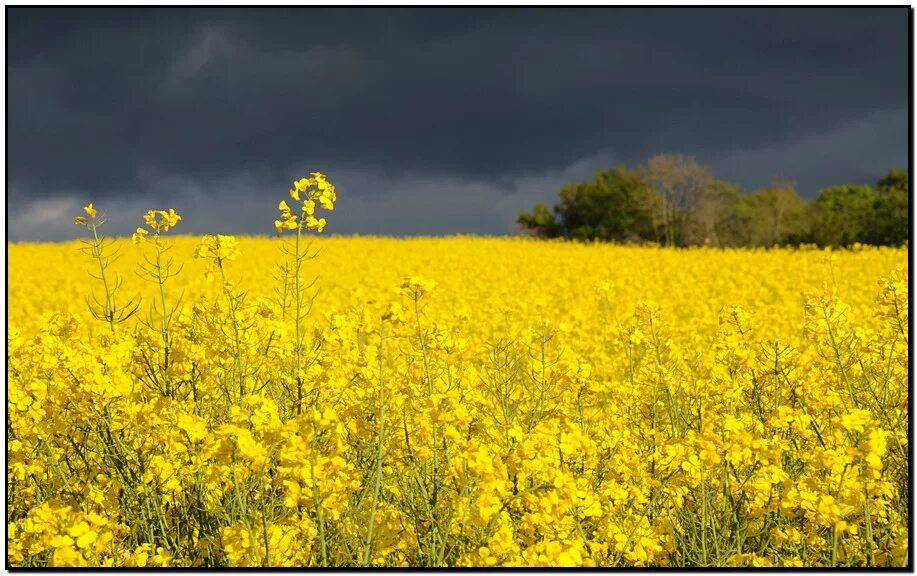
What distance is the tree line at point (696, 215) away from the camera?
28094 mm

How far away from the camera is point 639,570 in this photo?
2453 millimetres

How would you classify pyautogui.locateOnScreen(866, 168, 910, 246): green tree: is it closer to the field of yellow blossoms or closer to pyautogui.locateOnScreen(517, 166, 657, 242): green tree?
pyautogui.locateOnScreen(517, 166, 657, 242): green tree

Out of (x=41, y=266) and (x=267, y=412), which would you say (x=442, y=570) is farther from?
(x=41, y=266)

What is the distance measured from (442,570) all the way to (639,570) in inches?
26.5

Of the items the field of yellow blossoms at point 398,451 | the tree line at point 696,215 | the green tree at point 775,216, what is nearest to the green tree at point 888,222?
the tree line at point 696,215

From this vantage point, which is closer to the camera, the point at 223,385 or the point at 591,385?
the point at 223,385

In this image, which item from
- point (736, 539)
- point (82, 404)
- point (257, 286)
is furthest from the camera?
point (257, 286)

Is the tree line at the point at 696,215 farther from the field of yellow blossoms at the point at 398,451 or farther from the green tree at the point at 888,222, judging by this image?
the field of yellow blossoms at the point at 398,451

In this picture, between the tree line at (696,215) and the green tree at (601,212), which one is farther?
the green tree at (601,212)

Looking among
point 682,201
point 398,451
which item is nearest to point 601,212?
point 682,201

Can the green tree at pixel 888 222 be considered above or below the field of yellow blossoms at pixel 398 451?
above

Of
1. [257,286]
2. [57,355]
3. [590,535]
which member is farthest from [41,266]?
[590,535]

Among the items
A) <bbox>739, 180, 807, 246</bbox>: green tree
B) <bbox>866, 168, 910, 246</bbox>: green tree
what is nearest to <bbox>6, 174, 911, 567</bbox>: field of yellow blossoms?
<bbox>866, 168, 910, 246</bbox>: green tree

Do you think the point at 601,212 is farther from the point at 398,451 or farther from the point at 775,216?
the point at 398,451
